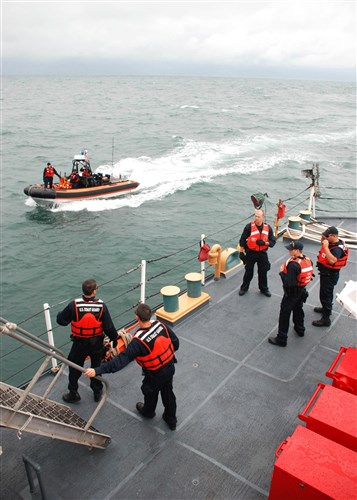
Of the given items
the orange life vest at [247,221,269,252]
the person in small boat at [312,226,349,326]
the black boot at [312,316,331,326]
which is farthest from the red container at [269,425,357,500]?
the orange life vest at [247,221,269,252]

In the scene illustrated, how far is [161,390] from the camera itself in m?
4.27

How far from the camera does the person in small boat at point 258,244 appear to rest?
260 inches

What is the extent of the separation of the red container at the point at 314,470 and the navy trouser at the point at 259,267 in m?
3.81

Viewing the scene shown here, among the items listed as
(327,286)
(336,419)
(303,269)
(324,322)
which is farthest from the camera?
(324,322)

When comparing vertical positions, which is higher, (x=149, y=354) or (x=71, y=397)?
(x=149, y=354)

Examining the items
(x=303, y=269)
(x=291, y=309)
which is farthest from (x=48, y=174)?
(x=303, y=269)

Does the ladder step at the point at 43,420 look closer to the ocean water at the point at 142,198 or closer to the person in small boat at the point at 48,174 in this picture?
the ocean water at the point at 142,198

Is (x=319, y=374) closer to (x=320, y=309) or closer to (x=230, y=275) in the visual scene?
(x=320, y=309)

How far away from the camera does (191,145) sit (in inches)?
1446

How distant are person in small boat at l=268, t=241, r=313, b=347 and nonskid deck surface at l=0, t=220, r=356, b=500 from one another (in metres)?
0.20

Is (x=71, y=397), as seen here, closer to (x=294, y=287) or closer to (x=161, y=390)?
(x=161, y=390)

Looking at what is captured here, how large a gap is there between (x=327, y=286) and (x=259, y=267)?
1247mm

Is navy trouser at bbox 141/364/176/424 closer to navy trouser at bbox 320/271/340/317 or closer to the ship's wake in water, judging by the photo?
navy trouser at bbox 320/271/340/317

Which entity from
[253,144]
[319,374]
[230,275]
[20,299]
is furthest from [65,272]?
[253,144]
